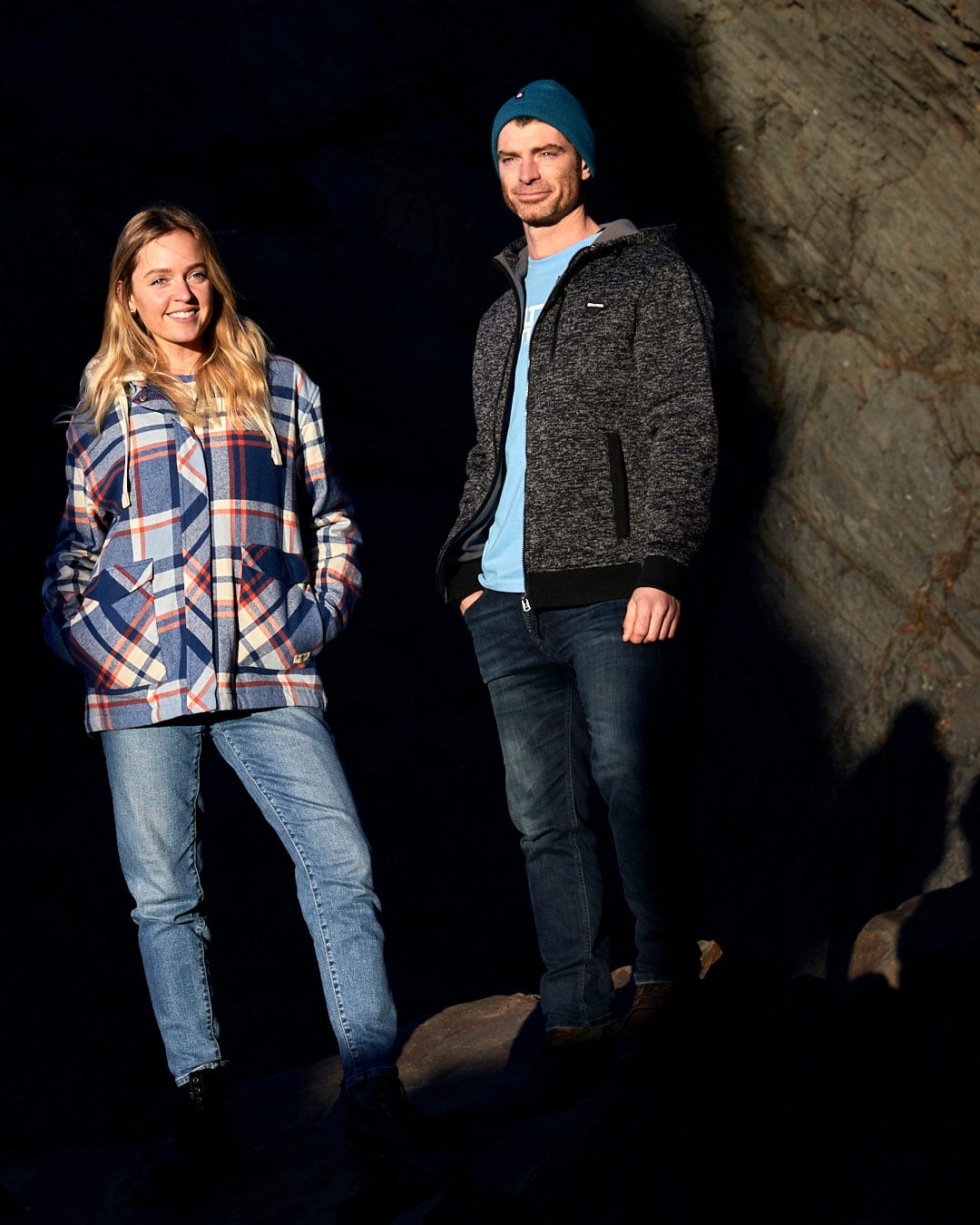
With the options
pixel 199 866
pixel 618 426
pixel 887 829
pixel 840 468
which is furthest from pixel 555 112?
pixel 887 829

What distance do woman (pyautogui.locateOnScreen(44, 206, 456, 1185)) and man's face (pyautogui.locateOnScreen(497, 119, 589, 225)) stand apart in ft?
2.21

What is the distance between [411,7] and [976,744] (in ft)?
14.9

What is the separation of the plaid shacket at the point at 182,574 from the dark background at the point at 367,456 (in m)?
3.10

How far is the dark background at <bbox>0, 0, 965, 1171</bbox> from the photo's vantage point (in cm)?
572

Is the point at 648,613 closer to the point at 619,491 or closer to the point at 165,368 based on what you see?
the point at 619,491

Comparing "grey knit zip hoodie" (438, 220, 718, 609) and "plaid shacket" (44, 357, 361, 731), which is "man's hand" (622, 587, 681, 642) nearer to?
"grey knit zip hoodie" (438, 220, 718, 609)

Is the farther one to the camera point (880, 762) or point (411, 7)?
point (411, 7)

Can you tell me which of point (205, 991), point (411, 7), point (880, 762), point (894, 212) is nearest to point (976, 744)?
point (880, 762)

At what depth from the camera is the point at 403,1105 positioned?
105 inches

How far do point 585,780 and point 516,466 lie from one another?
0.74 meters

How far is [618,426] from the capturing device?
296 cm

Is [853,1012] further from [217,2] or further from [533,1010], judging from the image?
[217,2]

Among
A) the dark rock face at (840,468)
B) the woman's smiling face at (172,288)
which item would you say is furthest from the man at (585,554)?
the dark rock face at (840,468)

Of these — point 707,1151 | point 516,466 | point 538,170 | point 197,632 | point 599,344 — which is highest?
point 538,170
